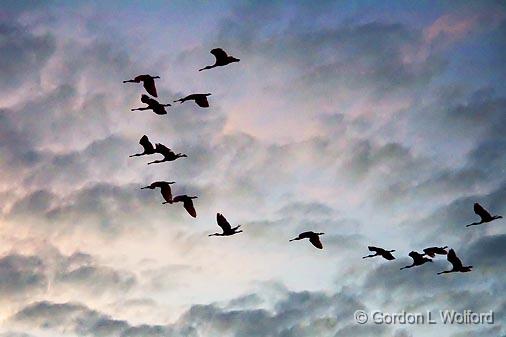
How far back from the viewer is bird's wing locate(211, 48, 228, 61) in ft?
182

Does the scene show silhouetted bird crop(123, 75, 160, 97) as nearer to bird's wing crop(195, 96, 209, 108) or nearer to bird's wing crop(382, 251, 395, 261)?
bird's wing crop(195, 96, 209, 108)

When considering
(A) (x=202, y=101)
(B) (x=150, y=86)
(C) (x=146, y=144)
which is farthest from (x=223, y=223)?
(B) (x=150, y=86)

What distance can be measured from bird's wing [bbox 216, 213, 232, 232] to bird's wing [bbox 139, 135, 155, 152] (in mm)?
6629

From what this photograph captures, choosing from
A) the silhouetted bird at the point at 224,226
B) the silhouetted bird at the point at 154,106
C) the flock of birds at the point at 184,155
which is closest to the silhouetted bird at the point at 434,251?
the flock of birds at the point at 184,155

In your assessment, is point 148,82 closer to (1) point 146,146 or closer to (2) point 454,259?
(1) point 146,146

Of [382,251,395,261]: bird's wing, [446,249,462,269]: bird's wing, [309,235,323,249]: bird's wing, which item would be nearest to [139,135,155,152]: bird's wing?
[309,235,323,249]: bird's wing

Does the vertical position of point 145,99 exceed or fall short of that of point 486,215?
it exceeds it

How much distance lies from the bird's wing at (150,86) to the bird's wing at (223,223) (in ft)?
31.1

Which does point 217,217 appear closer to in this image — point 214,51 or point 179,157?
point 179,157

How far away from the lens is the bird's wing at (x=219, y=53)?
55.5m

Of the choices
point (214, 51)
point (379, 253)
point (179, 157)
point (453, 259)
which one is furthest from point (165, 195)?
point (453, 259)

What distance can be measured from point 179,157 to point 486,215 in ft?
70.3

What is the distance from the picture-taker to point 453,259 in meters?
61.8

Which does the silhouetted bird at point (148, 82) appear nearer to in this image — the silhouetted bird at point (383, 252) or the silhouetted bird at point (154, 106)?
the silhouetted bird at point (154, 106)
